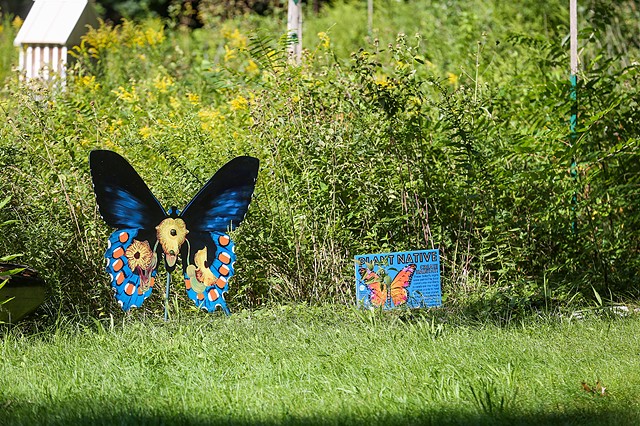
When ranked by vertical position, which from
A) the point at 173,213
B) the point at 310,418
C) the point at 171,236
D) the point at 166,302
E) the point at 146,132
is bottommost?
the point at 310,418

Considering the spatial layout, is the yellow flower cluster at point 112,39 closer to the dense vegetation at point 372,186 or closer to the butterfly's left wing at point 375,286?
the dense vegetation at point 372,186

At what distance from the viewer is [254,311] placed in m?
5.69

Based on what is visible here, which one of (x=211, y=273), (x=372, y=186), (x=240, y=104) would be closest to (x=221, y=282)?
(x=211, y=273)

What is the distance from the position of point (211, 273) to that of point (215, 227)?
28cm

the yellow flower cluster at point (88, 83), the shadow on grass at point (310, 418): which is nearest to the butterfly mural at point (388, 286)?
the shadow on grass at point (310, 418)

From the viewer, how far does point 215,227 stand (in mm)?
5508

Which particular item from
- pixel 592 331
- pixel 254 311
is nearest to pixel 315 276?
pixel 254 311

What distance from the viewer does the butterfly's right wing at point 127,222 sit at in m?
5.34

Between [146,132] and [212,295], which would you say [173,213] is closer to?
[212,295]

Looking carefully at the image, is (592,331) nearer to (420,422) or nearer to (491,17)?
(420,422)

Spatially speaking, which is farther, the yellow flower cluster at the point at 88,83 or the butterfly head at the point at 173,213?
the yellow flower cluster at the point at 88,83

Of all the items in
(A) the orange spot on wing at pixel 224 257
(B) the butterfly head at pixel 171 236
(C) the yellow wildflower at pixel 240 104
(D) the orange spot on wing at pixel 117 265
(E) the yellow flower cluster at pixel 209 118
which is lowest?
(D) the orange spot on wing at pixel 117 265

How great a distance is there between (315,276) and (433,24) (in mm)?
7386

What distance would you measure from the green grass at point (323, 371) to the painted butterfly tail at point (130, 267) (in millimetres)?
177
